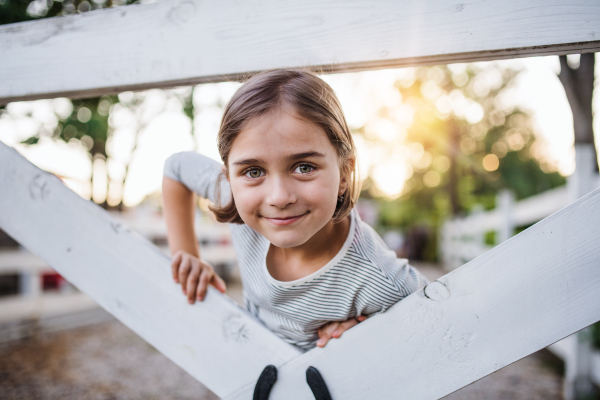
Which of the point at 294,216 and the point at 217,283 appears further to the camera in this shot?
the point at 217,283

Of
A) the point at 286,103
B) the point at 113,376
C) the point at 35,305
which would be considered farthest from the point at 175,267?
the point at 35,305

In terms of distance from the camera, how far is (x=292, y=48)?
0.89 m

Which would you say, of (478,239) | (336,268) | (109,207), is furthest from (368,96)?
(336,268)

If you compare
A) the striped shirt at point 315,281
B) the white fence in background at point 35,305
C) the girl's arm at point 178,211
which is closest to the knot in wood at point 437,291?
the striped shirt at point 315,281

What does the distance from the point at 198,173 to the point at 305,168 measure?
0.50 metres

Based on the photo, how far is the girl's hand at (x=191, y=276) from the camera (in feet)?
3.31

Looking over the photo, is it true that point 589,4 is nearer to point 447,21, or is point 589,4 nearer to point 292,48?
point 447,21

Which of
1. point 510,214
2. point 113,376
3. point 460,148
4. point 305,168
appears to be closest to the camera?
point 305,168

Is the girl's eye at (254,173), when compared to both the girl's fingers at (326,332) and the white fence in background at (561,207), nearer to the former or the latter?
the girl's fingers at (326,332)

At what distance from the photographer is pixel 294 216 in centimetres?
92

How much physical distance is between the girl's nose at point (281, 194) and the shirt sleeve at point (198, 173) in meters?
0.35

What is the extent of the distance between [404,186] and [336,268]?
23693mm

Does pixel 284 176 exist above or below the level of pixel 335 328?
above

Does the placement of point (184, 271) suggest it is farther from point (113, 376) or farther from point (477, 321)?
point (113, 376)
